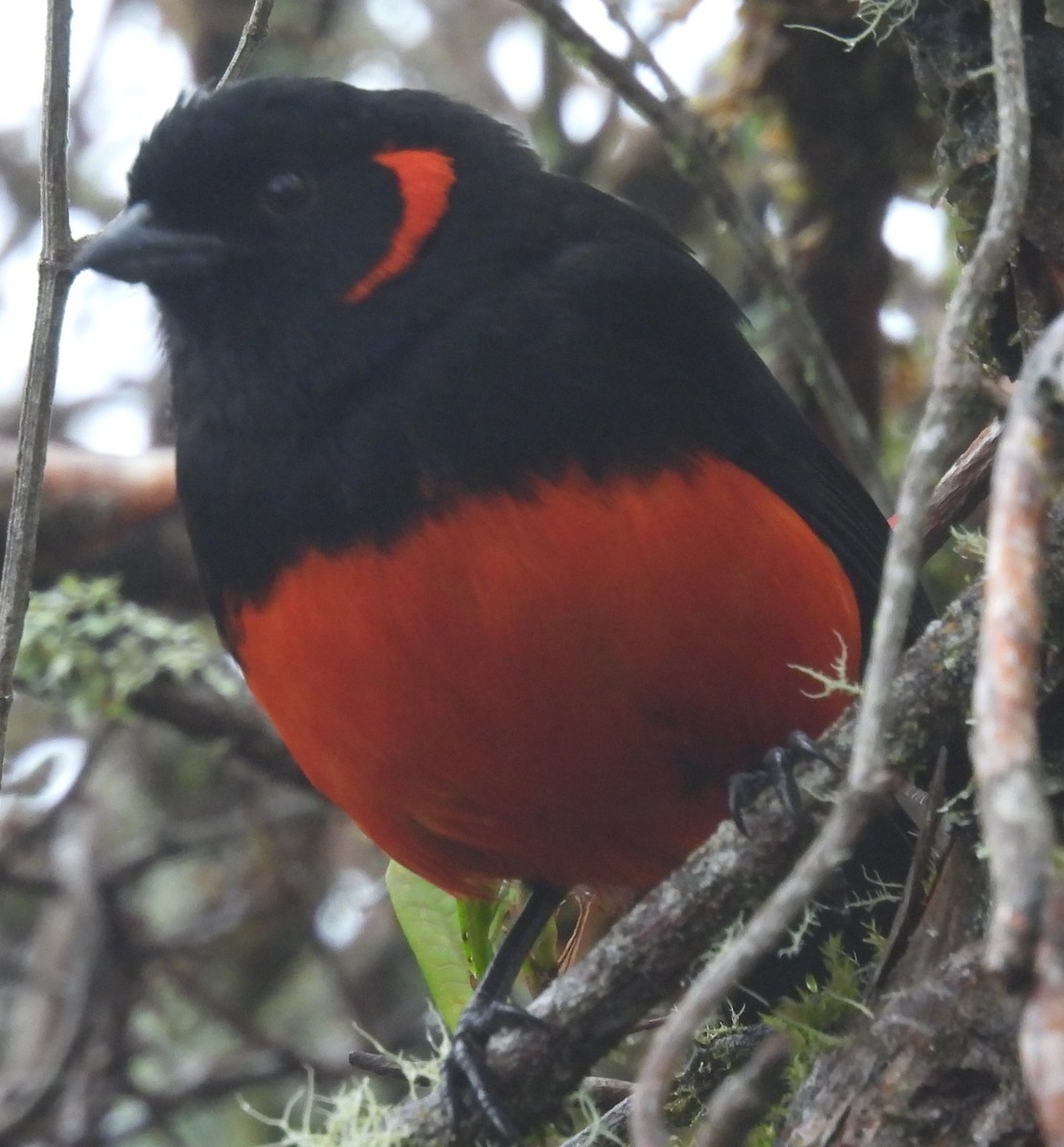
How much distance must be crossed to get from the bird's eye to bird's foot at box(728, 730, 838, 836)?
1142 mm

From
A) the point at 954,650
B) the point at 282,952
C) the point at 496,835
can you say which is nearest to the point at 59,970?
the point at 282,952

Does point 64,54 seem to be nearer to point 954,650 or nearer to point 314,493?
point 314,493

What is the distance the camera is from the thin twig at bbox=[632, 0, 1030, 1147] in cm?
118

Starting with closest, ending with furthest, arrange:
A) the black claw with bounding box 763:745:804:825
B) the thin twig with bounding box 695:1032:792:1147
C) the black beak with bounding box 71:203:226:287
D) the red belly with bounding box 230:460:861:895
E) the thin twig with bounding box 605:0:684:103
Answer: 1. the thin twig with bounding box 695:1032:792:1147
2. the black claw with bounding box 763:745:804:825
3. the red belly with bounding box 230:460:861:895
4. the black beak with bounding box 71:203:226:287
5. the thin twig with bounding box 605:0:684:103

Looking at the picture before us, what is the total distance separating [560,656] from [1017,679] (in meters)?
1.32

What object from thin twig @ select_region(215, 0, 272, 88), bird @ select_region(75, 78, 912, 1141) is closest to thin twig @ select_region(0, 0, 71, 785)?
thin twig @ select_region(215, 0, 272, 88)

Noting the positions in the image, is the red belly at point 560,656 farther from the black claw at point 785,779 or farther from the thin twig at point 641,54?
the thin twig at point 641,54

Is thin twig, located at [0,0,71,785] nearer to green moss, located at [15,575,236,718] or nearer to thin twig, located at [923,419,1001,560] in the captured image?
thin twig, located at [923,419,1001,560]

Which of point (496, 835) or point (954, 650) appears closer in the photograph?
point (954, 650)

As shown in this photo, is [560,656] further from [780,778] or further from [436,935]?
[436,935]

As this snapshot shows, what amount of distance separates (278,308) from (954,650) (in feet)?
4.40

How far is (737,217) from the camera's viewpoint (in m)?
3.43

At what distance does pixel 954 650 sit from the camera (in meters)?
1.79

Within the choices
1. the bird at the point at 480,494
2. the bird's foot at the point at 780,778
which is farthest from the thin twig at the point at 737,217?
the bird's foot at the point at 780,778
